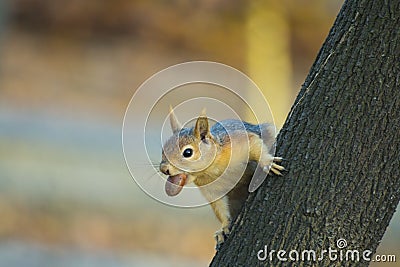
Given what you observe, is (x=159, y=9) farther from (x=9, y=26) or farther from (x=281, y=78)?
(x=281, y=78)

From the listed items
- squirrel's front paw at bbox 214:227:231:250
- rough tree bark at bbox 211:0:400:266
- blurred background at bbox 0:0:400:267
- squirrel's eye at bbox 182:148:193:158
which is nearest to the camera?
rough tree bark at bbox 211:0:400:266

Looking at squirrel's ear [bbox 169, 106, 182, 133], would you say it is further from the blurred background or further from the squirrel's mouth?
the blurred background

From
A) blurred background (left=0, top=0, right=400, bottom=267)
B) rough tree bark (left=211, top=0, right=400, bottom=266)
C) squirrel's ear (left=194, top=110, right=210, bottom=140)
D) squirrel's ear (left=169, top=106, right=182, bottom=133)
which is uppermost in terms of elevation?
blurred background (left=0, top=0, right=400, bottom=267)

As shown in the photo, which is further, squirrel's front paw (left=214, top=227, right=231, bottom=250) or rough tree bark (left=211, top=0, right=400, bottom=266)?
squirrel's front paw (left=214, top=227, right=231, bottom=250)

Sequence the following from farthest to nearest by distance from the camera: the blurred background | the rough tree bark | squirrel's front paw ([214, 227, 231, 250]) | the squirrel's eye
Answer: the blurred background < squirrel's front paw ([214, 227, 231, 250]) < the squirrel's eye < the rough tree bark

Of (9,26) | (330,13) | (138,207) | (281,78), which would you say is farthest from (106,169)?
(330,13)

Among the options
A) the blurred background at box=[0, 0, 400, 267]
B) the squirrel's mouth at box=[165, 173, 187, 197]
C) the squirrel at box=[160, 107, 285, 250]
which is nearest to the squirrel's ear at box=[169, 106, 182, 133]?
the squirrel at box=[160, 107, 285, 250]

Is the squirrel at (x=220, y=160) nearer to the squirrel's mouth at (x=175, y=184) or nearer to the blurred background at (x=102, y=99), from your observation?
the squirrel's mouth at (x=175, y=184)

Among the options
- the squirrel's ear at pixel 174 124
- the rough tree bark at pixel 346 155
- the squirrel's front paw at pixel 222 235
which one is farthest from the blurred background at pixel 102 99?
the rough tree bark at pixel 346 155
